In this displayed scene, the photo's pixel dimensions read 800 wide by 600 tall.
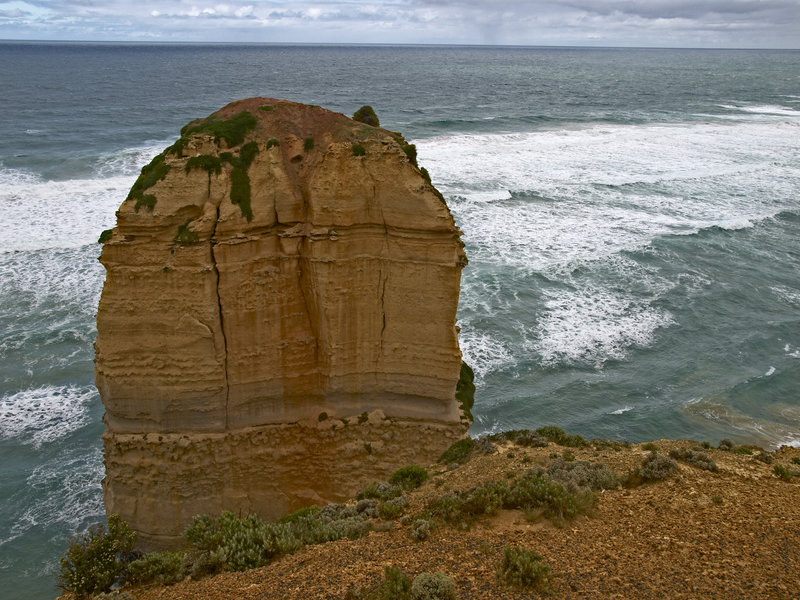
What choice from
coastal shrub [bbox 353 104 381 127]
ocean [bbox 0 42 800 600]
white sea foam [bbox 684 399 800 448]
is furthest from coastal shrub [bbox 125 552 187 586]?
white sea foam [bbox 684 399 800 448]

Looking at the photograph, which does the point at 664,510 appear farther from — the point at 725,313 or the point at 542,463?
the point at 725,313

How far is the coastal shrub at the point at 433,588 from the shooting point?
9.12 m

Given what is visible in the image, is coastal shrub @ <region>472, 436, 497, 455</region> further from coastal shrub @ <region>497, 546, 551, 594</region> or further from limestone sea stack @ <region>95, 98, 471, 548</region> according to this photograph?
coastal shrub @ <region>497, 546, 551, 594</region>

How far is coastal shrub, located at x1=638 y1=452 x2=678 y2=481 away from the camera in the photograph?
13.0 metres

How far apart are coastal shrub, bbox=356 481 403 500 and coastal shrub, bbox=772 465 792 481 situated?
7740mm

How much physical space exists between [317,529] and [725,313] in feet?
86.3

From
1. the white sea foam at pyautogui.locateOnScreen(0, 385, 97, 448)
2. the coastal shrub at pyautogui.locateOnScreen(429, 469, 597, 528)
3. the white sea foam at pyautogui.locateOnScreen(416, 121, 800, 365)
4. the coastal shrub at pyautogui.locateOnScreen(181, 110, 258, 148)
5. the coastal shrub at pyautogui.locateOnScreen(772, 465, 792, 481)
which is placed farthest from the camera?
the white sea foam at pyautogui.locateOnScreen(416, 121, 800, 365)

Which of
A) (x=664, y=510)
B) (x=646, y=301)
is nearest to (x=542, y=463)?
(x=664, y=510)

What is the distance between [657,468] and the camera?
43.0ft

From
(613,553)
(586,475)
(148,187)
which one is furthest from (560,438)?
(148,187)

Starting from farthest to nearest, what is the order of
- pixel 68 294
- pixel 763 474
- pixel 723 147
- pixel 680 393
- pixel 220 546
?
pixel 723 147, pixel 68 294, pixel 680 393, pixel 763 474, pixel 220 546

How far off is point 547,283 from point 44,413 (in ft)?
75.9

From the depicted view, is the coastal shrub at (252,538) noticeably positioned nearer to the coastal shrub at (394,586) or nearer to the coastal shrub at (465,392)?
the coastal shrub at (394,586)

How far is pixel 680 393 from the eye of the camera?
25188 millimetres
